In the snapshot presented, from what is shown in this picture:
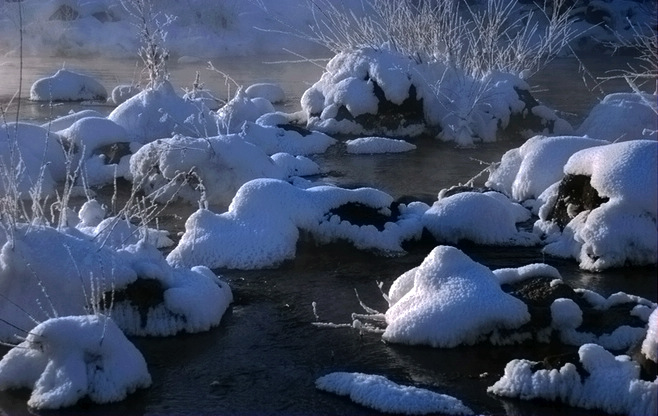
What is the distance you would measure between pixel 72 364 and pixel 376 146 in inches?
381

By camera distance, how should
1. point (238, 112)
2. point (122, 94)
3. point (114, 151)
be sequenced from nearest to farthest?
point (114, 151), point (238, 112), point (122, 94)

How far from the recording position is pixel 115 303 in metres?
7.65

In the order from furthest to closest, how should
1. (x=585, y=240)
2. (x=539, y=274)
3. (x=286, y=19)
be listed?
1. (x=286, y=19)
2. (x=585, y=240)
3. (x=539, y=274)

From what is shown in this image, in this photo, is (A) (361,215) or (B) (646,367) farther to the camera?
(A) (361,215)

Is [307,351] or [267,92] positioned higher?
[307,351]

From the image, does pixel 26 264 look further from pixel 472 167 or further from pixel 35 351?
pixel 472 167

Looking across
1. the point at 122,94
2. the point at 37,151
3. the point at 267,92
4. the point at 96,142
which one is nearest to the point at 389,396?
the point at 37,151

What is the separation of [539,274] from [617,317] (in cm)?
82

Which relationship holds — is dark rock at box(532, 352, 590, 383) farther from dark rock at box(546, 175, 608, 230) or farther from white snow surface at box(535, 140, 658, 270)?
dark rock at box(546, 175, 608, 230)

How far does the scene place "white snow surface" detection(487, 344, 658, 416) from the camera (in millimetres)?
5977

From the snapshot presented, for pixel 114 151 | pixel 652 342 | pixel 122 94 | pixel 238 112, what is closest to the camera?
pixel 652 342

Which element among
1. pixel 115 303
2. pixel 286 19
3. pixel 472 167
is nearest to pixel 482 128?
pixel 472 167

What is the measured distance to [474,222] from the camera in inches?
402

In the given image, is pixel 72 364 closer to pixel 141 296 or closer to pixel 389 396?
pixel 141 296
